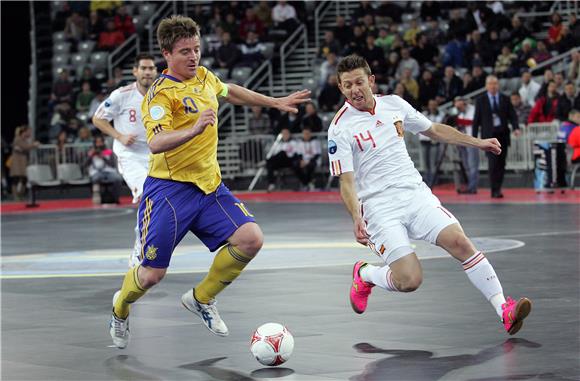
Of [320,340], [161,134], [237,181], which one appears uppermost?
[161,134]

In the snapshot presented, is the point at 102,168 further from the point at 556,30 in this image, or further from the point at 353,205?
the point at 353,205

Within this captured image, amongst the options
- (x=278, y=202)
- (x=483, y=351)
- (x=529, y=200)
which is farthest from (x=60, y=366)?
(x=278, y=202)

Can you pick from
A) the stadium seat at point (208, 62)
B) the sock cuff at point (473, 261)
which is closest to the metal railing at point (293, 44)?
the stadium seat at point (208, 62)

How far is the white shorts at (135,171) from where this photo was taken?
12984mm

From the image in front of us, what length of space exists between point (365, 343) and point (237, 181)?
21.4m

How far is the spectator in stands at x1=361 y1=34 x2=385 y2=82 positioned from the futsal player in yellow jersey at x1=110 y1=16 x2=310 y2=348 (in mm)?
20329

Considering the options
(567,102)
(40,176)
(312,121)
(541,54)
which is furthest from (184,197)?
(40,176)

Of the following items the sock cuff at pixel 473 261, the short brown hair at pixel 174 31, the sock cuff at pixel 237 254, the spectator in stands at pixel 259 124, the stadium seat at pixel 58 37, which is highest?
the short brown hair at pixel 174 31

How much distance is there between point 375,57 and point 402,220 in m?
20.2

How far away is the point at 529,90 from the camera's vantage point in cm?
2598

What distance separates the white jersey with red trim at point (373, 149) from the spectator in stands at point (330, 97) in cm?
1939

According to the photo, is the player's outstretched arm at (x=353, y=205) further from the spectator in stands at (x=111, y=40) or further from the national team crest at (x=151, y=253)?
the spectator in stands at (x=111, y=40)

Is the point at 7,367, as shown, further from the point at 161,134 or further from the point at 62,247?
the point at 62,247

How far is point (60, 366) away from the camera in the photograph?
307 inches
